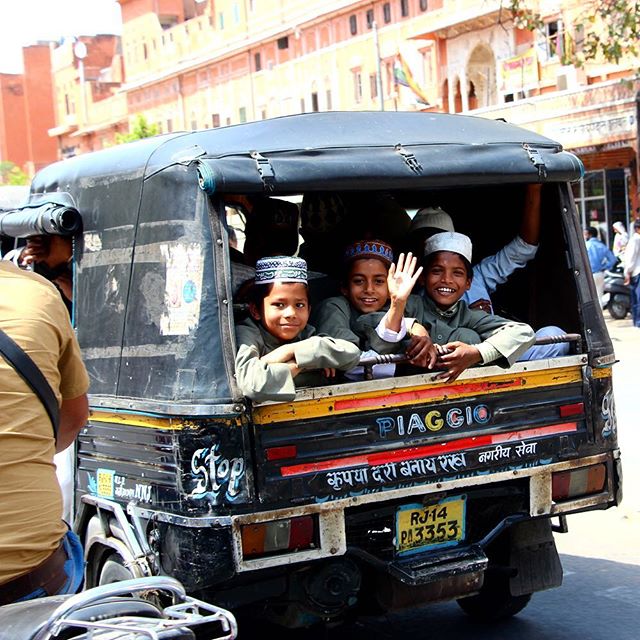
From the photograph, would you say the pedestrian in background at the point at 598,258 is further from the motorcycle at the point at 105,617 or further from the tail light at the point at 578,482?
the motorcycle at the point at 105,617

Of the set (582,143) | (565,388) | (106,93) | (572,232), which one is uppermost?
(106,93)

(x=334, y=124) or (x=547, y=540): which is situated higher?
(x=334, y=124)

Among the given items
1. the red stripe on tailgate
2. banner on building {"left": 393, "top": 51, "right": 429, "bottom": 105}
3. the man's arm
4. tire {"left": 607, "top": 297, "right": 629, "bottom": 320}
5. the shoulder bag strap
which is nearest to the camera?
the shoulder bag strap

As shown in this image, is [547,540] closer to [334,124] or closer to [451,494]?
[451,494]

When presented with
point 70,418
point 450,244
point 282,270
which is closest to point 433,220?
point 450,244

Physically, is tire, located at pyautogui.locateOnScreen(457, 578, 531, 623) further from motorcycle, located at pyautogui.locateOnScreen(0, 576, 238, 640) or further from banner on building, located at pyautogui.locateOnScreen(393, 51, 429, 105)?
banner on building, located at pyautogui.locateOnScreen(393, 51, 429, 105)

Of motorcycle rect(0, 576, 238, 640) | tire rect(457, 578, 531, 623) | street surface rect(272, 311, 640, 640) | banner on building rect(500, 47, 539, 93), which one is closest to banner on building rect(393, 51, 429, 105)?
banner on building rect(500, 47, 539, 93)

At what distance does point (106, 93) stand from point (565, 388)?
70863 millimetres

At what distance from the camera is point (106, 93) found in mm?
72375

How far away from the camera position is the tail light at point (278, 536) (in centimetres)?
395

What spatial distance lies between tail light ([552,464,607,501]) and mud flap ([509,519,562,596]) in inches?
8.0

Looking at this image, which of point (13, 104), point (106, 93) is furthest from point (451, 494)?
point (13, 104)

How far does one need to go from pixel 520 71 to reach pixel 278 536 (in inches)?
1203

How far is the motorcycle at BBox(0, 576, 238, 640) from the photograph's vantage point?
2416 mm
